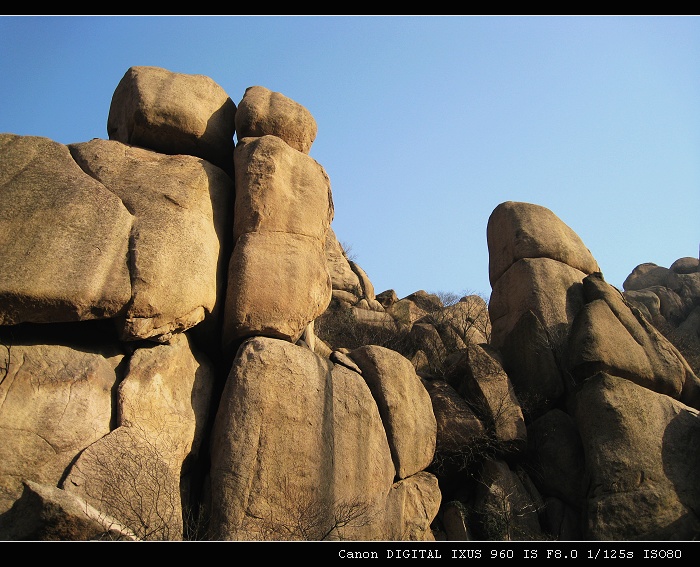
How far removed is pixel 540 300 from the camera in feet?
39.5

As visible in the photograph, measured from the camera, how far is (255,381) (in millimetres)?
8617

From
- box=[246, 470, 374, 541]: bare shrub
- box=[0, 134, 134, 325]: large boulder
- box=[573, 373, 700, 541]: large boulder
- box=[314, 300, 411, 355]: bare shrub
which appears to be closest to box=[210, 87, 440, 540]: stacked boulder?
box=[246, 470, 374, 541]: bare shrub

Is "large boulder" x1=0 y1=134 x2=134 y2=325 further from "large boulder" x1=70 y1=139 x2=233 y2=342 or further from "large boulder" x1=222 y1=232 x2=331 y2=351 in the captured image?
"large boulder" x1=222 y1=232 x2=331 y2=351

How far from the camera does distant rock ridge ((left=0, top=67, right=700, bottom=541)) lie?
7719mm

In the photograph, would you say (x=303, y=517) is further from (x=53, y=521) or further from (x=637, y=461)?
(x=637, y=461)

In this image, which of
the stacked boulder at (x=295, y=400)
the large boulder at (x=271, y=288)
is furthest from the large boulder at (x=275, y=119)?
the large boulder at (x=271, y=288)

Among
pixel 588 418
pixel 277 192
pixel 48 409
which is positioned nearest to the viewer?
pixel 48 409

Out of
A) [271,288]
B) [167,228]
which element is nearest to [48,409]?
[167,228]

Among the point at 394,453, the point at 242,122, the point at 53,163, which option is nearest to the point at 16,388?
the point at 53,163

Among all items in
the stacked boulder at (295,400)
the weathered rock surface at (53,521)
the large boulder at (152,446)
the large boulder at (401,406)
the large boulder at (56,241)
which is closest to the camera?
the weathered rock surface at (53,521)

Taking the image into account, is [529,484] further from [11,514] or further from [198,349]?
[11,514]

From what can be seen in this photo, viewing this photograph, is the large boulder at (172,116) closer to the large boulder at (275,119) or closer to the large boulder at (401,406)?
the large boulder at (275,119)

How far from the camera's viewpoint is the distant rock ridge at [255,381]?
7719 mm
